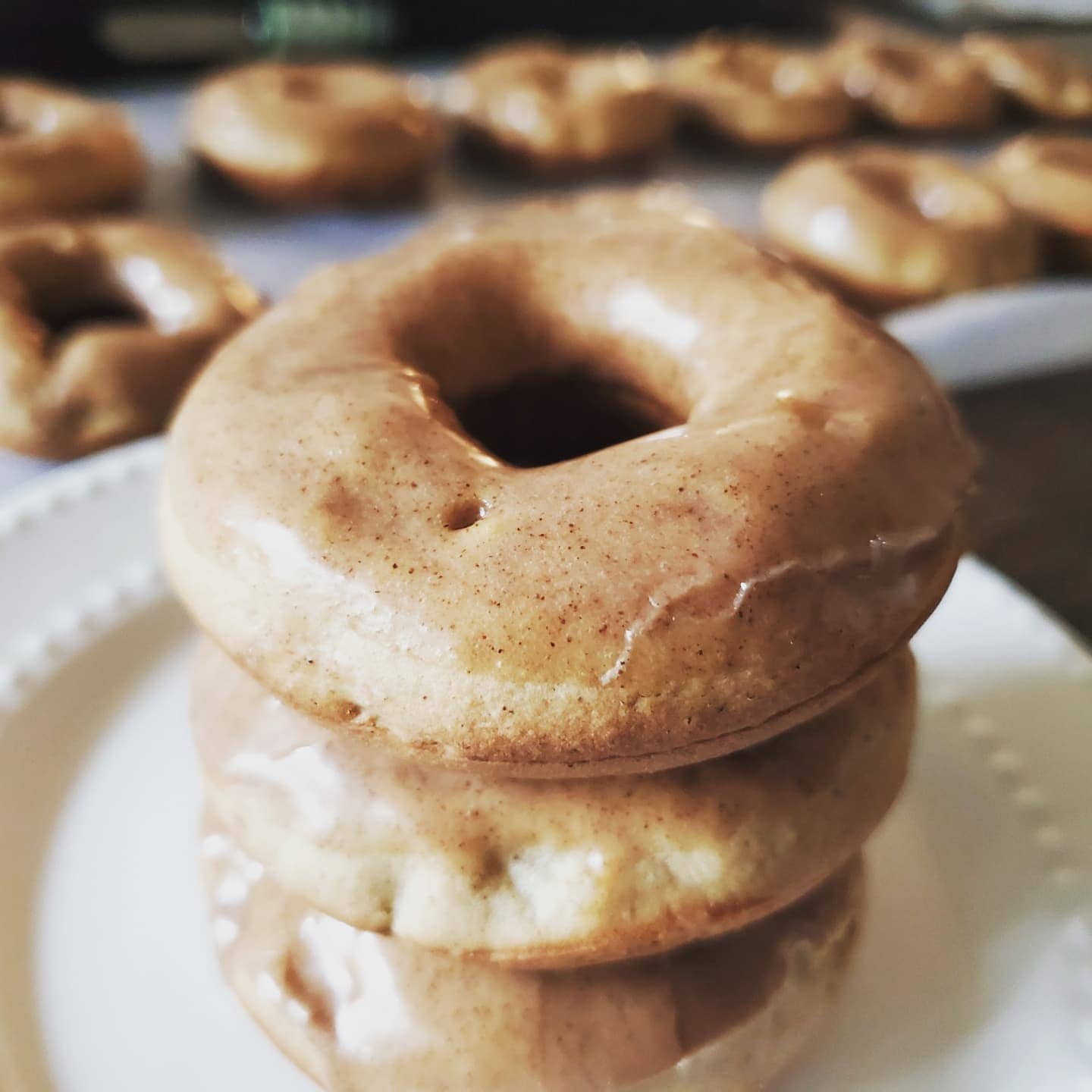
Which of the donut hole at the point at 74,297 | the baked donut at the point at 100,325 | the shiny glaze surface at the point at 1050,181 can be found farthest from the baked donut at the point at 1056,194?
the donut hole at the point at 74,297

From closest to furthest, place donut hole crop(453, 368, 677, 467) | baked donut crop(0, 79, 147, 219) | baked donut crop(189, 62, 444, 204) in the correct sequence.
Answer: donut hole crop(453, 368, 677, 467) → baked donut crop(0, 79, 147, 219) → baked donut crop(189, 62, 444, 204)

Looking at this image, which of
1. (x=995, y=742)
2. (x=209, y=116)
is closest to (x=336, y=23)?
(x=209, y=116)

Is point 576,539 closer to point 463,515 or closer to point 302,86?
point 463,515

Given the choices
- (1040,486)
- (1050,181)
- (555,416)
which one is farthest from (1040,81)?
(555,416)

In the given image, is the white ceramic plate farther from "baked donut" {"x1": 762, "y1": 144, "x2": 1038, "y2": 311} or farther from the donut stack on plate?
"baked donut" {"x1": 762, "y1": 144, "x2": 1038, "y2": 311}

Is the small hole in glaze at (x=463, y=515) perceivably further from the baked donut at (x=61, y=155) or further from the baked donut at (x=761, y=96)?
the baked donut at (x=761, y=96)

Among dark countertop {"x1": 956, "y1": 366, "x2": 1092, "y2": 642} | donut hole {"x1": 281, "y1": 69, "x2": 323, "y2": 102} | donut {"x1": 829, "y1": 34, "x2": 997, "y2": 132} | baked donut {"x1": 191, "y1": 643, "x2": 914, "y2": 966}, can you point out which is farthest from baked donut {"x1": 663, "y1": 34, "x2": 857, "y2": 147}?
baked donut {"x1": 191, "y1": 643, "x2": 914, "y2": 966}
